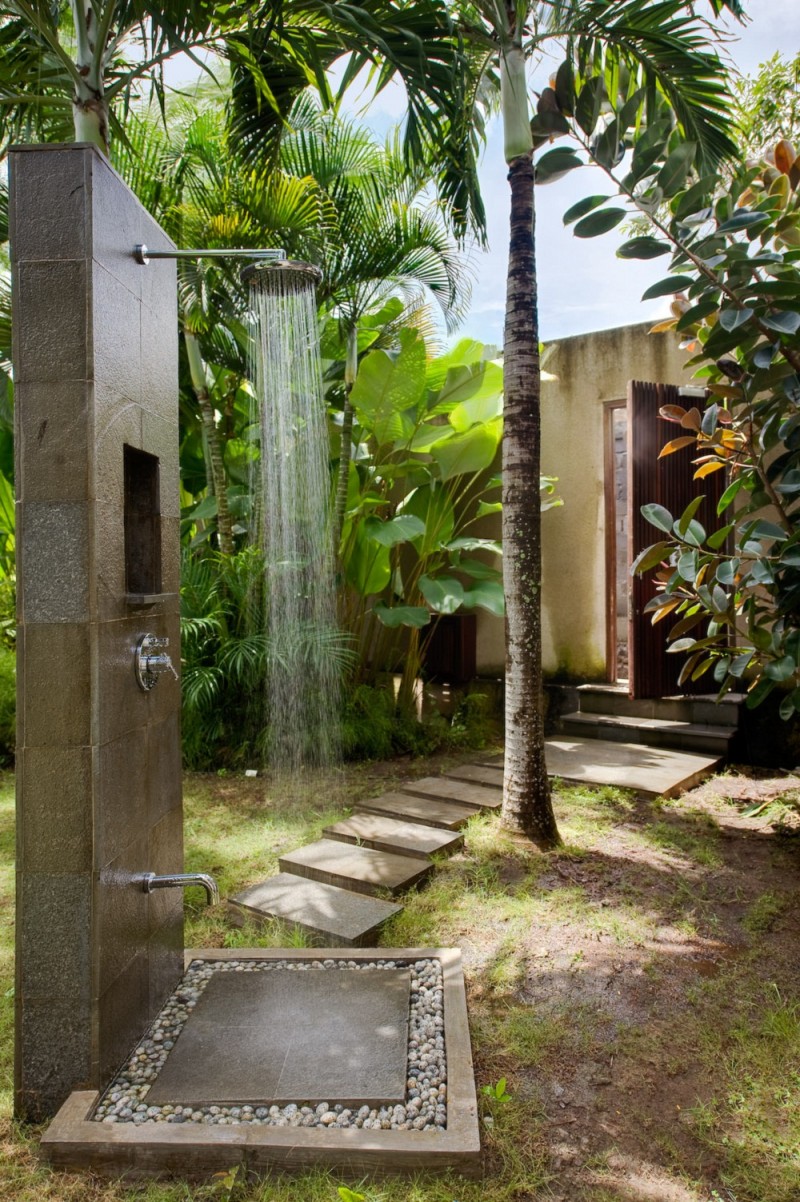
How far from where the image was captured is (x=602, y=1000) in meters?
2.73

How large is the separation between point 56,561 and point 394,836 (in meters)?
2.62

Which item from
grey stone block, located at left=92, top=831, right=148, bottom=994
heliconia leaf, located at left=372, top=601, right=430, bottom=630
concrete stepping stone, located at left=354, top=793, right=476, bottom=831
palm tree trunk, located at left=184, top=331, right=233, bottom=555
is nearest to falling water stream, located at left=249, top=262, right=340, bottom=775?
palm tree trunk, located at left=184, top=331, right=233, bottom=555

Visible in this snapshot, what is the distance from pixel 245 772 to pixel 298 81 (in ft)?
14.7

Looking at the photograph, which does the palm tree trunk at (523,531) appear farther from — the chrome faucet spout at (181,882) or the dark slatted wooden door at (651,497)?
the dark slatted wooden door at (651,497)

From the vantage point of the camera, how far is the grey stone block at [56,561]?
6.88 feet

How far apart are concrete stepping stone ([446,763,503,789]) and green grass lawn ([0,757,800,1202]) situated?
1.86ft

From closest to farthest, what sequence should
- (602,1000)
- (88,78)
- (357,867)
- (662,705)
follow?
(602,1000), (88,78), (357,867), (662,705)

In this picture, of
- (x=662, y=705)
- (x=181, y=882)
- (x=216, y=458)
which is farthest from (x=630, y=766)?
(x=216, y=458)

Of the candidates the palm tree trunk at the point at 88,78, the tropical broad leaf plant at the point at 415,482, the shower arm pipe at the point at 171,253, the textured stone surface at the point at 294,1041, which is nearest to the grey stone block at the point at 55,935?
the textured stone surface at the point at 294,1041

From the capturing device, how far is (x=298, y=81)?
4715mm

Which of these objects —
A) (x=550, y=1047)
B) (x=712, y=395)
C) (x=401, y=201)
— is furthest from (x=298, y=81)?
(x=550, y=1047)

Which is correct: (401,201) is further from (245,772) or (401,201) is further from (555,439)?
(245,772)

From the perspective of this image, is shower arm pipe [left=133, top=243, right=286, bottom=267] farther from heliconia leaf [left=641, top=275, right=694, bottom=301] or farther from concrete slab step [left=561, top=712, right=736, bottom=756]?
concrete slab step [left=561, top=712, right=736, bottom=756]

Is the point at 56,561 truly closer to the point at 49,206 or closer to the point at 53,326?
the point at 53,326
